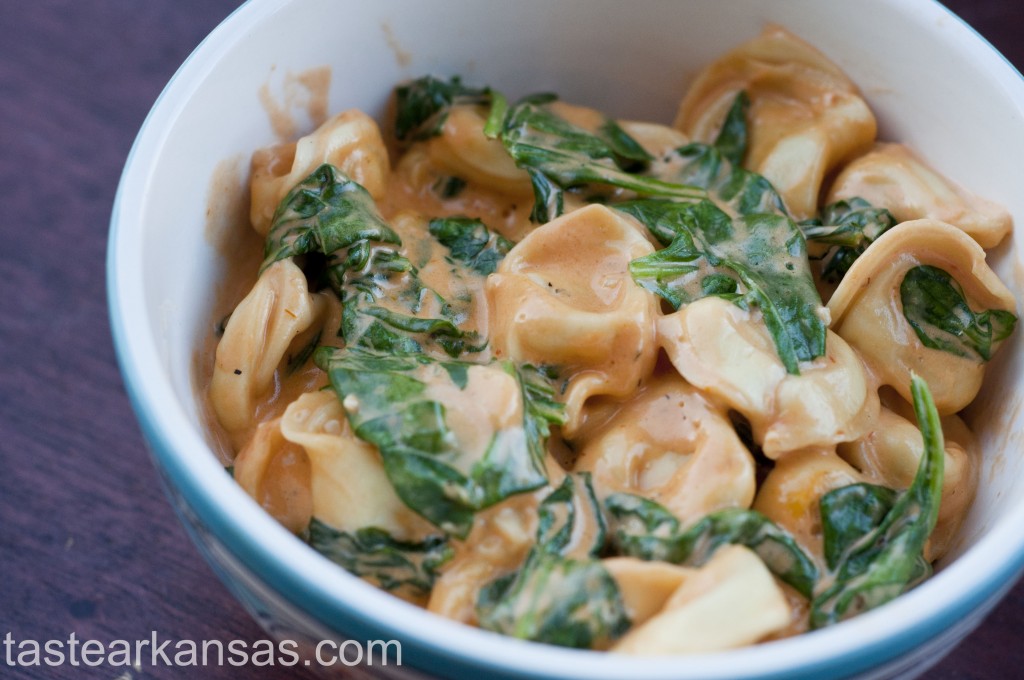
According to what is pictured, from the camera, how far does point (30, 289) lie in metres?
1.96

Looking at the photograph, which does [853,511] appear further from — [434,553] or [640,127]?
[640,127]

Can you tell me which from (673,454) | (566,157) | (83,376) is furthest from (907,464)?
(83,376)

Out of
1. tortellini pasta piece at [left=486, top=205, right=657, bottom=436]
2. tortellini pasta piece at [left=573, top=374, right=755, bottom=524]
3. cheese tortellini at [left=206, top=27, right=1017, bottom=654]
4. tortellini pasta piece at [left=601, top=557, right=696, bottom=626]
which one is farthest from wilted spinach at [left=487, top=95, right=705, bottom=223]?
→ tortellini pasta piece at [left=601, top=557, right=696, bottom=626]

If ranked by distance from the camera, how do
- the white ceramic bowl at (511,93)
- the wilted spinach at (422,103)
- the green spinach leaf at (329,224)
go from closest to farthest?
the white ceramic bowl at (511,93) < the green spinach leaf at (329,224) < the wilted spinach at (422,103)

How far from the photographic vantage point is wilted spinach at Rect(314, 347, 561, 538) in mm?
1209

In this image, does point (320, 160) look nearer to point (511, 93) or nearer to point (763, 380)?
point (511, 93)

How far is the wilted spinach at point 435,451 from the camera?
3.97ft

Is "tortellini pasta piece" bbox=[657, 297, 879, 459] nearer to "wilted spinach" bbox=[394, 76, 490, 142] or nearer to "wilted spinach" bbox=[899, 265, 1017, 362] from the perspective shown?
"wilted spinach" bbox=[899, 265, 1017, 362]

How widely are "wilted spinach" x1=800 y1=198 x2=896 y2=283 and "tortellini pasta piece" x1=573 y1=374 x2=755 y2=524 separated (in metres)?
0.34

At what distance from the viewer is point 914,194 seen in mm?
1592

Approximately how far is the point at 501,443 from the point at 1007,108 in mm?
871

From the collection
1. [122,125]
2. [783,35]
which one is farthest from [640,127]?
[122,125]

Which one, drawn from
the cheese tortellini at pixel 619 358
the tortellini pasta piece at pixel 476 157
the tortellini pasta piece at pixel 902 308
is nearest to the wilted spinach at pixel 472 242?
the cheese tortellini at pixel 619 358

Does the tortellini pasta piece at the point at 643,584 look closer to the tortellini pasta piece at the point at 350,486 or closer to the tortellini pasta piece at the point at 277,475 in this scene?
the tortellini pasta piece at the point at 350,486
